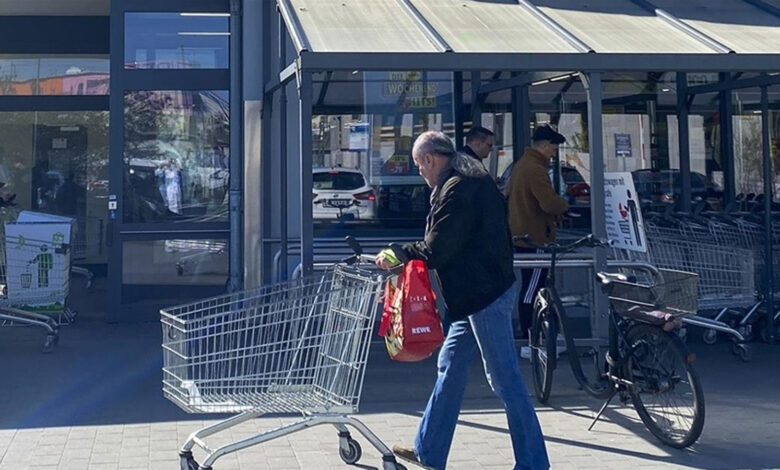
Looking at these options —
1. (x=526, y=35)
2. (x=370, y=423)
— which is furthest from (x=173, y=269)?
(x=526, y=35)

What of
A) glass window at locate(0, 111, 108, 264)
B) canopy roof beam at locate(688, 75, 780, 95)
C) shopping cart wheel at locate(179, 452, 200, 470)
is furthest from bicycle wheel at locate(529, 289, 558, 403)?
glass window at locate(0, 111, 108, 264)

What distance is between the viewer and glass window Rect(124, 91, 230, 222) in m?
11.1

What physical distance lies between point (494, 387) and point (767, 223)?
495cm

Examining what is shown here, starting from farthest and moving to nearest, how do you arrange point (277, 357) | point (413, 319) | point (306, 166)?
point (306, 166), point (277, 357), point (413, 319)

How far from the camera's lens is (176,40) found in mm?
11188

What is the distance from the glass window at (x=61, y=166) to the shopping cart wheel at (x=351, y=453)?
936 cm

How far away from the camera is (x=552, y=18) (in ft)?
28.8

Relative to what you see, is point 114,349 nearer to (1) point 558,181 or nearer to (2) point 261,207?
(2) point 261,207

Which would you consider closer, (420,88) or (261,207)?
(261,207)

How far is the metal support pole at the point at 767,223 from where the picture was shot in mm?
9656

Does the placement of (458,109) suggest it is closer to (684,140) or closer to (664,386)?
(684,140)

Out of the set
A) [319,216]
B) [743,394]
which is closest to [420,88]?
[319,216]

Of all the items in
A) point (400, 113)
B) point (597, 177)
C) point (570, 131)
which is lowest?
point (597, 177)

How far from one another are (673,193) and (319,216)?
365 centimetres
